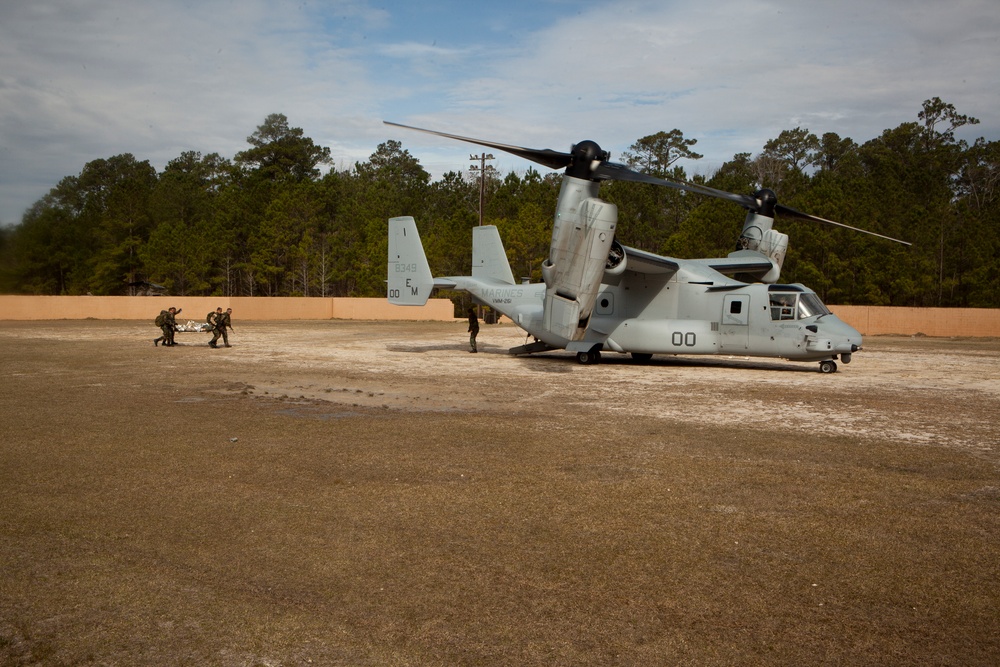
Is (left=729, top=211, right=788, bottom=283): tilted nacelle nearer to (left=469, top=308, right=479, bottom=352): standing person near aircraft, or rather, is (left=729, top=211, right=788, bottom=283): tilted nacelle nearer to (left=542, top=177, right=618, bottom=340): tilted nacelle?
(left=469, top=308, right=479, bottom=352): standing person near aircraft

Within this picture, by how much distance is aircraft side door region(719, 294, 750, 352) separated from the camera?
62.4ft

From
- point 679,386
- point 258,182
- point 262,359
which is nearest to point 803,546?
point 679,386

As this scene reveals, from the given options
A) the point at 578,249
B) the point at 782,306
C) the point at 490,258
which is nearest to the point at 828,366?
the point at 782,306

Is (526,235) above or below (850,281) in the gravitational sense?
above

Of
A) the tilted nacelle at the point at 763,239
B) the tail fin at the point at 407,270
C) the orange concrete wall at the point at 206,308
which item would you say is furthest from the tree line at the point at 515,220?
the tilted nacelle at the point at 763,239

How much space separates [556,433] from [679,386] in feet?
21.2

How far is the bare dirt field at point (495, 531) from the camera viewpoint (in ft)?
13.8

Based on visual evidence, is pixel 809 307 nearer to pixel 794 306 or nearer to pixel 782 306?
pixel 794 306

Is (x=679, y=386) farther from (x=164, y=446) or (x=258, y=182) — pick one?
(x=258, y=182)

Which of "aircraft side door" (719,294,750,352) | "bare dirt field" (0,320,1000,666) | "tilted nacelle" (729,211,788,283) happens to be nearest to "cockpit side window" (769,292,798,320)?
"aircraft side door" (719,294,750,352)

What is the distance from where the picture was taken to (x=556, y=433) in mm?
10406

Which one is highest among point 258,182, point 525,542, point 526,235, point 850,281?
point 258,182

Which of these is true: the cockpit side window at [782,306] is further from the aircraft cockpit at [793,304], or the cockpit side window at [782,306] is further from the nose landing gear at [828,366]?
the nose landing gear at [828,366]

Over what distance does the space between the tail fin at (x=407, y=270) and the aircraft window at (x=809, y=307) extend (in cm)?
1092
